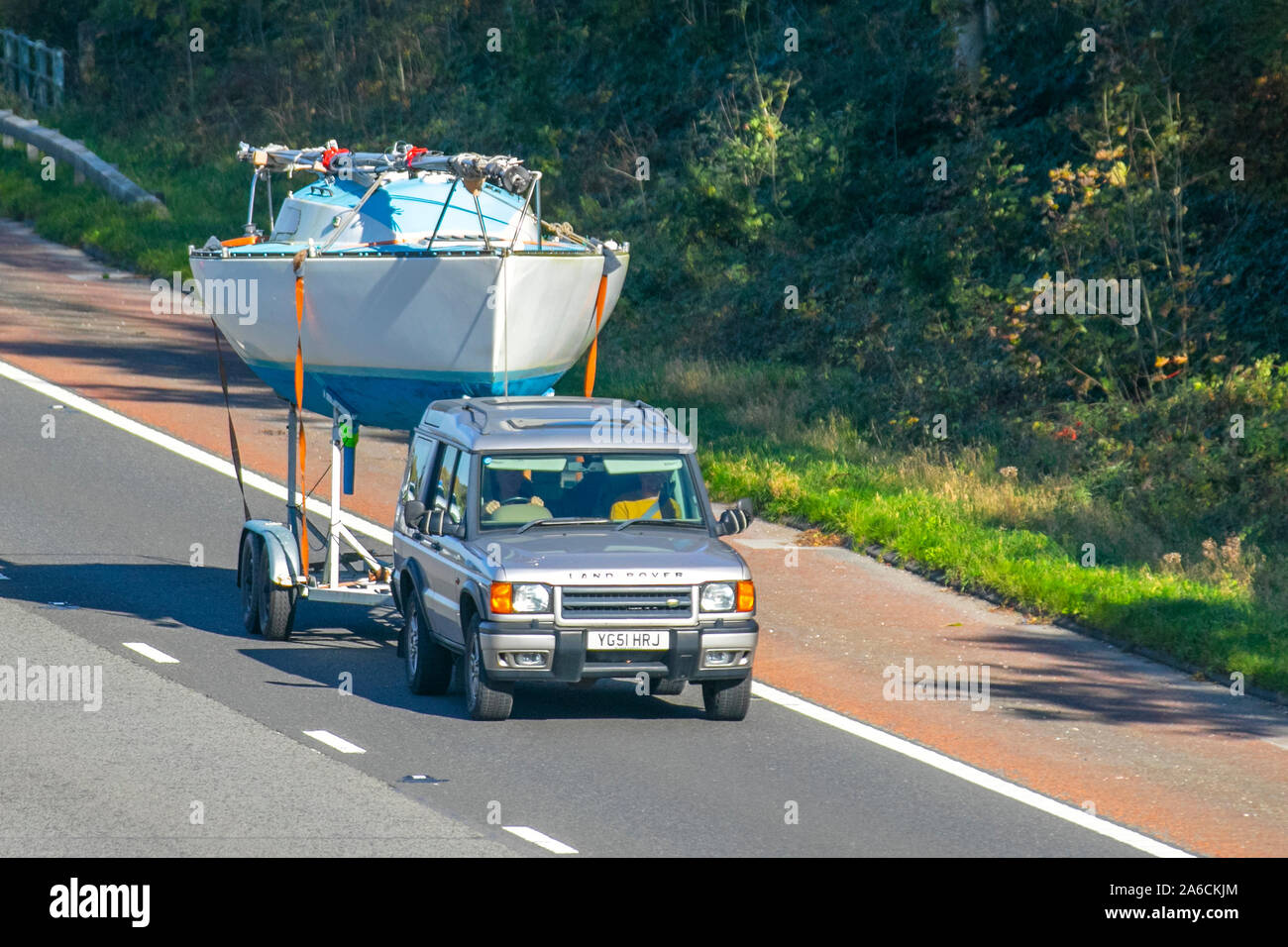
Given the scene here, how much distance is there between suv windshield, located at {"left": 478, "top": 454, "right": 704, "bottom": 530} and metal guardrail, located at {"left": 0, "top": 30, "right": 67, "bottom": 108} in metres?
36.6

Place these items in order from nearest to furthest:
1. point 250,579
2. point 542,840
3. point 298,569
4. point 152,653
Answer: point 542,840 < point 152,653 < point 298,569 < point 250,579

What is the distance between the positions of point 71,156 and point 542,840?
3214cm

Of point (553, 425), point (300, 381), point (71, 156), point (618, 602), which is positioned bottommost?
point (618, 602)

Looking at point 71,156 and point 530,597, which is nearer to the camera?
point 530,597

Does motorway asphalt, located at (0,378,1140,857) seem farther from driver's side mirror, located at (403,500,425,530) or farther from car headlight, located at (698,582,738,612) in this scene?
driver's side mirror, located at (403,500,425,530)

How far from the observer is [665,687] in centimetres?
1343

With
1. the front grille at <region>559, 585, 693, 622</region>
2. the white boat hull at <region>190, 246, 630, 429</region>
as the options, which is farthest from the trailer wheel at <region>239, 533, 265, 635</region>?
the front grille at <region>559, 585, 693, 622</region>

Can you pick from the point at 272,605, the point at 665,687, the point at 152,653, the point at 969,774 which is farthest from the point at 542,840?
the point at 152,653

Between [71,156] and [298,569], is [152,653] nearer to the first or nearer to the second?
[298,569]

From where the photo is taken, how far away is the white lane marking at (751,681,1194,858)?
10641 mm

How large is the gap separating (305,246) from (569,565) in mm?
4309

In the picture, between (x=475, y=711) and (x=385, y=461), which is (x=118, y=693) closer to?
(x=475, y=711)

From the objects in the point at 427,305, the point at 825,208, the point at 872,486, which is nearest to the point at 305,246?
the point at 427,305

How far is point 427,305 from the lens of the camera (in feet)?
47.7
